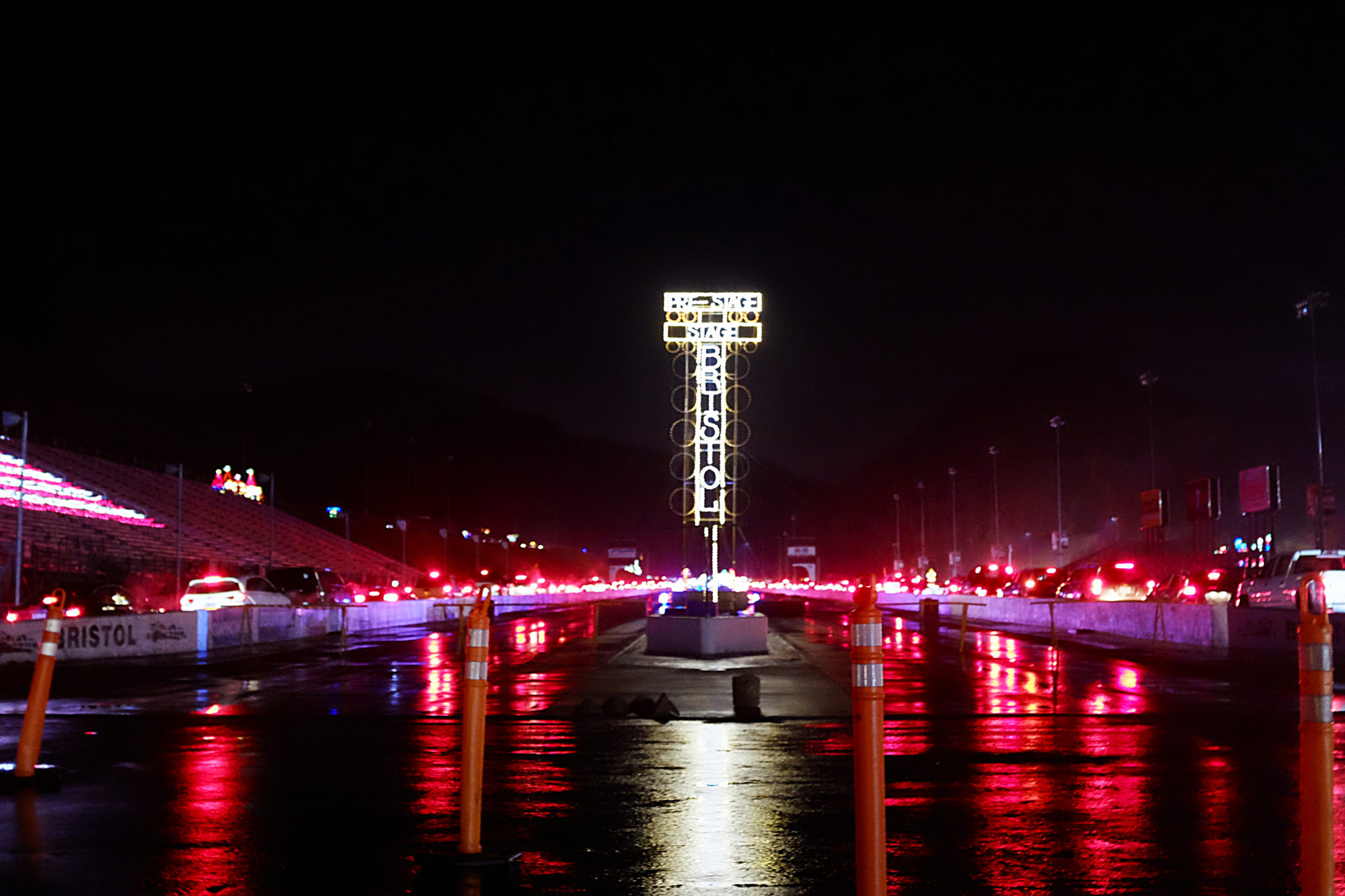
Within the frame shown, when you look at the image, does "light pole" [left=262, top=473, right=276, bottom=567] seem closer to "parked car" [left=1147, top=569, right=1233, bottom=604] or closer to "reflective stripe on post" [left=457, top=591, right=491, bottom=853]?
"parked car" [left=1147, top=569, right=1233, bottom=604]

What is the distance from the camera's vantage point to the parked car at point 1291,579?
107 feet

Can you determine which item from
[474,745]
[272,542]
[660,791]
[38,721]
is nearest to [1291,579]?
[660,791]

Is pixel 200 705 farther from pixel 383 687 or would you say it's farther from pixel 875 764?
pixel 875 764

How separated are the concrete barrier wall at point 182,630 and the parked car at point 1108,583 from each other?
91.3 feet

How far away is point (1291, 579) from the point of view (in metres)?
34.7

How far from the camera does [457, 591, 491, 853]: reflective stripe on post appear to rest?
6.59 metres

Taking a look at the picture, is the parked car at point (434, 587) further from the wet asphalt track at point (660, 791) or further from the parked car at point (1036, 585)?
the wet asphalt track at point (660, 791)

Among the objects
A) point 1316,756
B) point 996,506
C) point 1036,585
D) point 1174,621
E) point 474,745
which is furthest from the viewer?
point 996,506

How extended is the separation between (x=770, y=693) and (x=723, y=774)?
24.7ft

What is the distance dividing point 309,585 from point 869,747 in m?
45.0

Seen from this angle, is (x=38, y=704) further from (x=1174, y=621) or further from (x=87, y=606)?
(x=87, y=606)

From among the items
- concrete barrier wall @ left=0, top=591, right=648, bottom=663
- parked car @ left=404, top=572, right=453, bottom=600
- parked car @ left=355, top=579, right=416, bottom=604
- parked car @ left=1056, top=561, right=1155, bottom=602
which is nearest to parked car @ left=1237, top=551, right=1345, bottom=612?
parked car @ left=1056, top=561, right=1155, bottom=602

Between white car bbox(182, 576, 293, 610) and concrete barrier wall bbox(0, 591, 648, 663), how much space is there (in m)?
1.78

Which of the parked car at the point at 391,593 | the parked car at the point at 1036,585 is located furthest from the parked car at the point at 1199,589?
the parked car at the point at 391,593
